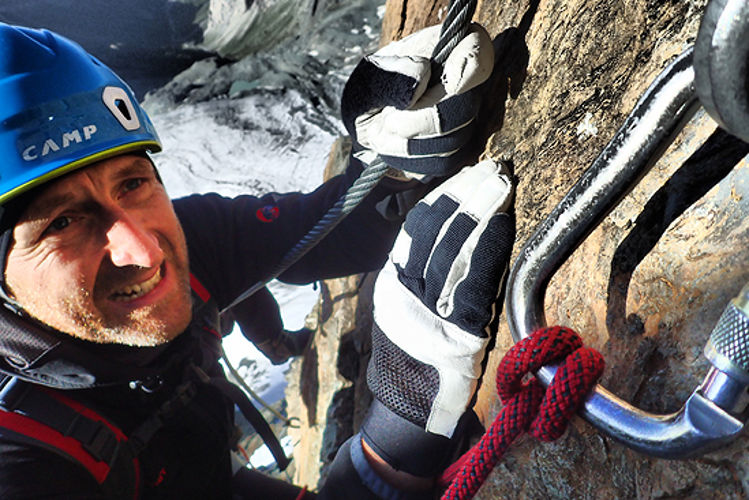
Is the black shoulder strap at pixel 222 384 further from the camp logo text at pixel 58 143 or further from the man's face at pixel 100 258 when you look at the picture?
the camp logo text at pixel 58 143

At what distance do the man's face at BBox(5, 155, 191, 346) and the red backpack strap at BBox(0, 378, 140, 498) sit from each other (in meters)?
0.19

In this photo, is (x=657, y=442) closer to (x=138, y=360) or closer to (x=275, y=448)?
(x=138, y=360)

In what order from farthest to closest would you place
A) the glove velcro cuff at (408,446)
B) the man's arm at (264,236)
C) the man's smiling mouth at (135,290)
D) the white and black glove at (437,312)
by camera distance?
1. the man's arm at (264,236)
2. the man's smiling mouth at (135,290)
3. the glove velcro cuff at (408,446)
4. the white and black glove at (437,312)

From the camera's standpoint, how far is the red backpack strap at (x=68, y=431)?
1.19 metres

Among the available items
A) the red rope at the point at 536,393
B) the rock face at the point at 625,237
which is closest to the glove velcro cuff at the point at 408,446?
the rock face at the point at 625,237

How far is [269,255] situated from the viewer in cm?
193

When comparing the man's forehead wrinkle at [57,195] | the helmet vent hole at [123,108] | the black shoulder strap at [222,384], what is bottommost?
the black shoulder strap at [222,384]

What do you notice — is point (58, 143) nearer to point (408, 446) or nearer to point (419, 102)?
point (419, 102)

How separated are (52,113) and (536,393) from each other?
136cm

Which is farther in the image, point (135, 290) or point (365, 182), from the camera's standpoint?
point (365, 182)

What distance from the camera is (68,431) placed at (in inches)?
48.4

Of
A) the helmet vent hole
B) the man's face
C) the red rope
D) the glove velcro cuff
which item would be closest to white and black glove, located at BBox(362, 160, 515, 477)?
the glove velcro cuff

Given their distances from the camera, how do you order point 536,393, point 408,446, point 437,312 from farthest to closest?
point 408,446
point 437,312
point 536,393

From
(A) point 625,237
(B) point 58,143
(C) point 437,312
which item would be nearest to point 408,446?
(C) point 437,312
